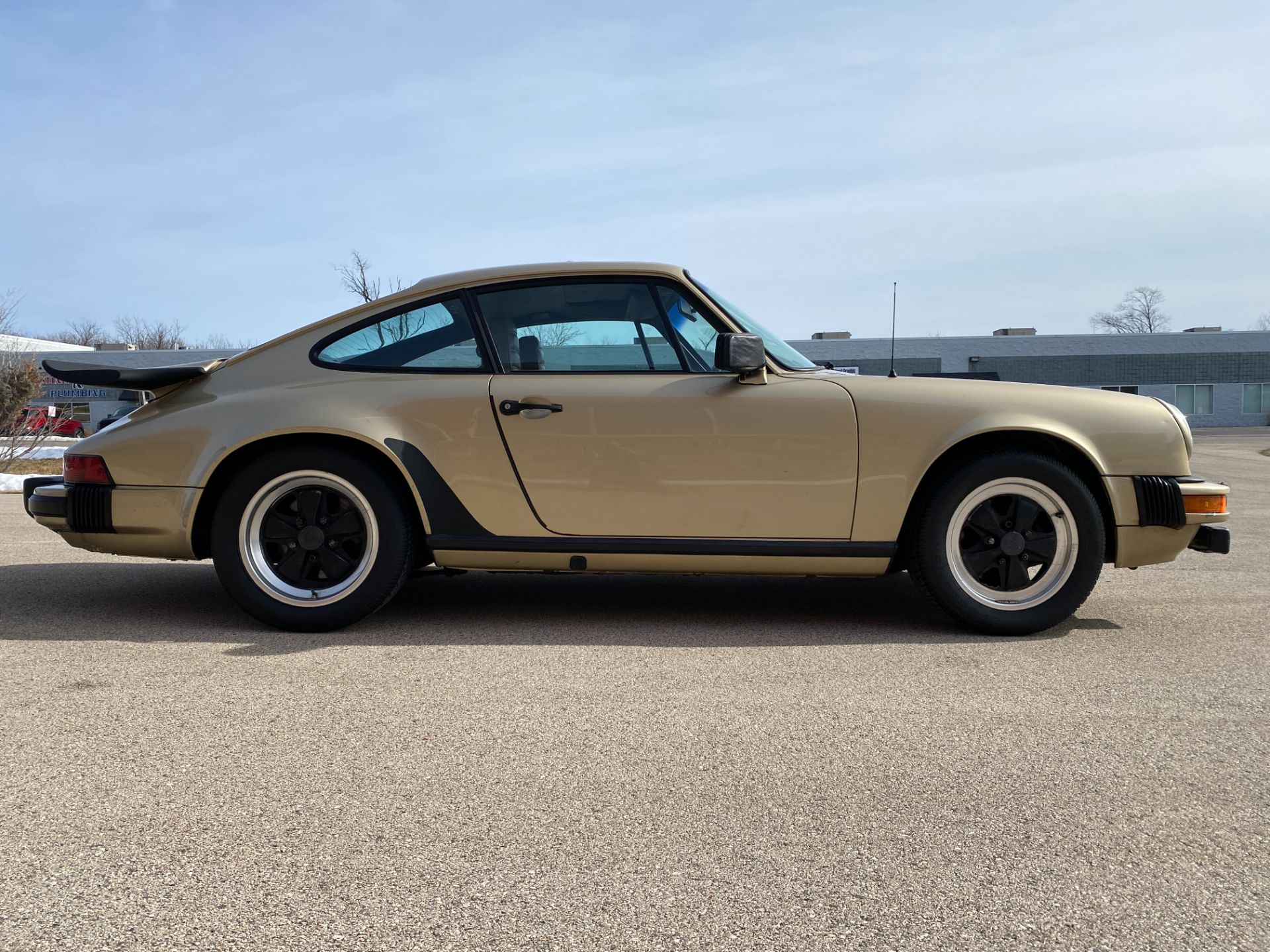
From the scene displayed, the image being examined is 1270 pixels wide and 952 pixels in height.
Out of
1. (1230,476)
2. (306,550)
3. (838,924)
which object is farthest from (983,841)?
(1230,476)

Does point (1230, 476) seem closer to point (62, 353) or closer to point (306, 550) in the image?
point (306, 550)

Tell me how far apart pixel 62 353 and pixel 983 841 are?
41.9 meters

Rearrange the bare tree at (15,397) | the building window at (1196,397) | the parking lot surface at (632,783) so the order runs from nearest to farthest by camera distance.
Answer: the parking lot surface at (632,783)
the bare tree at (15,397)
the building window at (1196,397)

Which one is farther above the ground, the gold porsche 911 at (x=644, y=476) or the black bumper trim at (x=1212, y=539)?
the gold porsche 911 at (x=644, y=476)

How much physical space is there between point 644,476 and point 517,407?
60 cm

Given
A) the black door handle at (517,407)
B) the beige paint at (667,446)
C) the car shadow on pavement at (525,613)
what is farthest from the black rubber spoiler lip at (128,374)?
the black door handle at (517,407)

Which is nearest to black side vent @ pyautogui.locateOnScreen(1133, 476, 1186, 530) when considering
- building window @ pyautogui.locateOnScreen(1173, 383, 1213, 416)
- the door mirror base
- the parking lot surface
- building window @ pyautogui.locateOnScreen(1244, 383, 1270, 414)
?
the parking lot surface

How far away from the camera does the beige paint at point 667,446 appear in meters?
4.01

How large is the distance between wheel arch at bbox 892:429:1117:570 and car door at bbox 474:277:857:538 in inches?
11.4

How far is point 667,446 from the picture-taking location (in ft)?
13.2

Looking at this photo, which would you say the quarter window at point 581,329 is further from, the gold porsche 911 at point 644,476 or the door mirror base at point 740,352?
the door mirror base at point 740,352

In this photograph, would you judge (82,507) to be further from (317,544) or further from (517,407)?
(517,407)

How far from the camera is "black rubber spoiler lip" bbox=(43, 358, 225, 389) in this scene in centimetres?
414

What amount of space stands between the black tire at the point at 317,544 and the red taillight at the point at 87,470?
51 centimetres
